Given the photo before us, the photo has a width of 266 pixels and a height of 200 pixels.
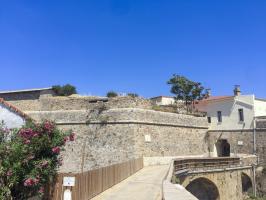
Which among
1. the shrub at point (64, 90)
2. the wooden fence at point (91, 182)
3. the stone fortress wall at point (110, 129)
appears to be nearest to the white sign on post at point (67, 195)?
the wooden fence at point (91, 182)

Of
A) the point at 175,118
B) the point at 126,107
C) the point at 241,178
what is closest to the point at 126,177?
the point at 126,107

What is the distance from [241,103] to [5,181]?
2887 centimetres

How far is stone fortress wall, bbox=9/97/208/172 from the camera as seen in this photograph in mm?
26891

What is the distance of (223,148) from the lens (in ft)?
123

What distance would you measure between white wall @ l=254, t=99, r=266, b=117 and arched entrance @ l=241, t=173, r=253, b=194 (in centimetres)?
654

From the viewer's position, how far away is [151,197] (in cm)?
1280

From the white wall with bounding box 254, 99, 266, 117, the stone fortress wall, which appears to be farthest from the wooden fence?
the white wall with bounding box 254, 99, 266, 117

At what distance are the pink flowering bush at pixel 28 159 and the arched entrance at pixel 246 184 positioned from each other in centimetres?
2293

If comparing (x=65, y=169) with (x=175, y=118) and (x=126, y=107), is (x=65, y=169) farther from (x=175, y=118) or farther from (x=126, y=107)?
(x=175, y=118)

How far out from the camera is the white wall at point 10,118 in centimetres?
1652

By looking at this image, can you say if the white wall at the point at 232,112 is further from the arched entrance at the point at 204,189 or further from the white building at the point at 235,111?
the arched entrance at the point at 204,189

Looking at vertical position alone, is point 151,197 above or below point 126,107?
below

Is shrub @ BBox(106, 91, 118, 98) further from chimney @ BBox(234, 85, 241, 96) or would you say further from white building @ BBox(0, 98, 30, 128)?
white building @ BBox(0, 98, 30, 128)

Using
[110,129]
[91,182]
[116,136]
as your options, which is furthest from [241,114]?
[91,182]
